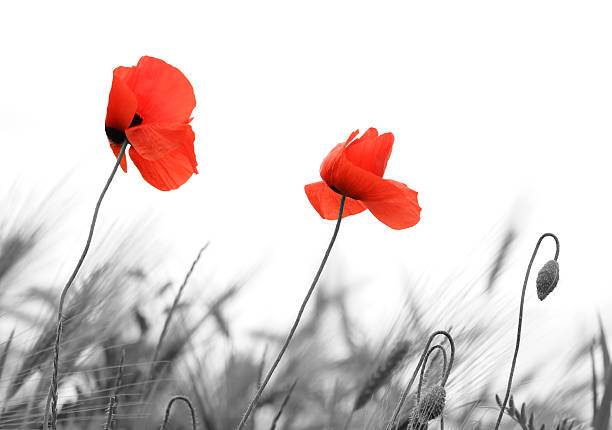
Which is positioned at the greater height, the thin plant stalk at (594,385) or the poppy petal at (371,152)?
the poppy petal at (371,152)

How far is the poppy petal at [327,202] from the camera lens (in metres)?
0.50

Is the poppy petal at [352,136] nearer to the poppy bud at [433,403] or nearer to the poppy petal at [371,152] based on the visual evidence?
the poppy petal at [371,152]

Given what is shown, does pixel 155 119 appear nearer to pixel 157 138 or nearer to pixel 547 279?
pixel 157 138

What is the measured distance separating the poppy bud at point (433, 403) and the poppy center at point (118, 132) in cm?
18

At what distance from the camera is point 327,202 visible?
0.51 metres

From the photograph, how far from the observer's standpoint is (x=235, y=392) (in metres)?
0.67

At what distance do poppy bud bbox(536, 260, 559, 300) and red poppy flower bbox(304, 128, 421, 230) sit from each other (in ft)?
0.23

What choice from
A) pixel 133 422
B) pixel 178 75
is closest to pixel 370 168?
pixel 178 75

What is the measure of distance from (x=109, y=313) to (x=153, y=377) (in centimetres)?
5

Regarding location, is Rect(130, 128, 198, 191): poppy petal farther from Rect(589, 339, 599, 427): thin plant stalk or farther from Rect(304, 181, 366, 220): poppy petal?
Rect(589, 339, 599, 427): thin plant stalk

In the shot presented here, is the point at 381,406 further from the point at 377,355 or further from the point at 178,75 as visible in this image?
the point at 178,75

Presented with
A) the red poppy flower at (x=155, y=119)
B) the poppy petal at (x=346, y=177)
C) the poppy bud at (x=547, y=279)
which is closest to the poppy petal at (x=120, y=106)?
the red poppy flower at (x=155, y=119)

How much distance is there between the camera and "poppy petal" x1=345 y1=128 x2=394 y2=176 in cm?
46

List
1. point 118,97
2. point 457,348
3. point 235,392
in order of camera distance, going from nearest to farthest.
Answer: point 118,97
point 457,348
point 235,392
